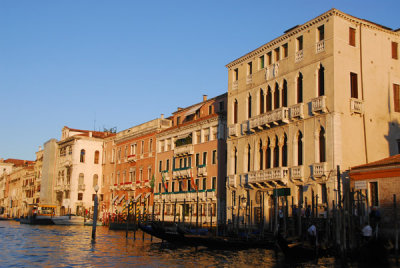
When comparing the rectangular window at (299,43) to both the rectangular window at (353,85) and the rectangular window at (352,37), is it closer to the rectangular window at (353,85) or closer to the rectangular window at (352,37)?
the rectangular window at (352,37)

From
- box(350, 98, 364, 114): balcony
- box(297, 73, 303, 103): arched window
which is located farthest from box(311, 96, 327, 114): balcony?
box(297, 73, 303, 103): arched window

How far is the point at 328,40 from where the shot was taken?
1025 inches

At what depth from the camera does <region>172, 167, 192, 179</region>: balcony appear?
1569 inches

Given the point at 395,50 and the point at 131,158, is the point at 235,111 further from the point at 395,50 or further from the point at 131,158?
the point at 131,158

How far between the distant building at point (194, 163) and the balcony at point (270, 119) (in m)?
6.56

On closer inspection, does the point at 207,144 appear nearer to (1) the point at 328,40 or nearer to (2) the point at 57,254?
(1) the point at 328,40

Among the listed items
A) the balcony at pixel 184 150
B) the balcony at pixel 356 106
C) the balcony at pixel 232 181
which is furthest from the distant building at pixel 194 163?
the balcony at pixel 356 106

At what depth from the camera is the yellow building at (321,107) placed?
83.4 feet

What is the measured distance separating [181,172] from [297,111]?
1593 centimetres

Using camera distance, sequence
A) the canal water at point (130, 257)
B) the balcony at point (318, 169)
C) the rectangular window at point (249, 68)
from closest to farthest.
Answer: the canal water at point (130, 257), the balcony at point (318, 169), the rectangular window at point (249, 68)

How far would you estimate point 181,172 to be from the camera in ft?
134

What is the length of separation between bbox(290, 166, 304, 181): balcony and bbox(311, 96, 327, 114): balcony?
3249 millimetres

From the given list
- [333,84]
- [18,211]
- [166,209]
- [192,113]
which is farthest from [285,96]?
[18,211]

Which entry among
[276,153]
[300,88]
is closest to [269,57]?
[300,88]
